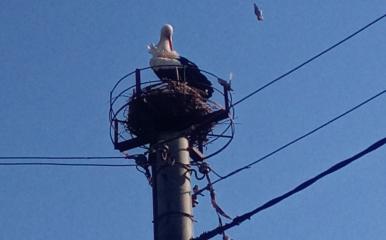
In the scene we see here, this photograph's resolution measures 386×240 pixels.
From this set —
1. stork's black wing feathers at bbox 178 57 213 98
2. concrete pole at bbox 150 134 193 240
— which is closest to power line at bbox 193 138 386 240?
concrete pole at bbox 150 134 193 240

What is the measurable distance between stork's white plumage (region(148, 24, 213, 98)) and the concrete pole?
134cm

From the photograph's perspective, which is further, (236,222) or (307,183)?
(236,222)

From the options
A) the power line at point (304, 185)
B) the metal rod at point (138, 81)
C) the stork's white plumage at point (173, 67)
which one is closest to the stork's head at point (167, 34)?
the stork's white plumage at point (173, 67)

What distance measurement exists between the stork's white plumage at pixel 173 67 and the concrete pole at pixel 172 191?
4.39ft

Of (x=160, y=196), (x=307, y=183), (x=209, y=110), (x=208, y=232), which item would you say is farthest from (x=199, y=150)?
(x=307, y=183)

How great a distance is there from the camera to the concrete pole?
11805 mm

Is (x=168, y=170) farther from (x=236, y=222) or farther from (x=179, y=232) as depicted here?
(x=236, y=222)

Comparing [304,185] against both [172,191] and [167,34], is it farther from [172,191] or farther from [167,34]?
[167,34]

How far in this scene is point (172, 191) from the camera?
40.2 feet

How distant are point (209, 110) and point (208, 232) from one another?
277cm

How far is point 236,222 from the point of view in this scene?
10.3 metres

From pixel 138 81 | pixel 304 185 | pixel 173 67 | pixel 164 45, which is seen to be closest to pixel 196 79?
pixel 173 67

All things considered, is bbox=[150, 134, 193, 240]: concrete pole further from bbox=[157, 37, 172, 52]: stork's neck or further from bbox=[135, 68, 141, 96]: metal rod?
bbox=[157, 37, 172, 52]: stork's neck

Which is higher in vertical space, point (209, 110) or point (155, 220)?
point (209, 110)
